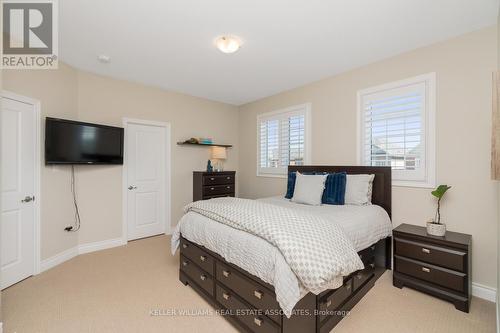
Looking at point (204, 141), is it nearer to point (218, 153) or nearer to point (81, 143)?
point (218, 153)

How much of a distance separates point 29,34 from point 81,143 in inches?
50.7

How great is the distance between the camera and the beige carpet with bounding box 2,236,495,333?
6.23ft

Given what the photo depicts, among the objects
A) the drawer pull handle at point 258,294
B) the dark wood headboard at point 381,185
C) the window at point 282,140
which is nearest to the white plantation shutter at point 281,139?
the window at point 282,140

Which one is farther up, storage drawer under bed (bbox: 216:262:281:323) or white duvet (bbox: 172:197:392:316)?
white duvet (bbox: 172:197:392:316)

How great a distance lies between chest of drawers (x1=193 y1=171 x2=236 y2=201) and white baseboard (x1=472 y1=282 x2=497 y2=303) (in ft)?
11.8

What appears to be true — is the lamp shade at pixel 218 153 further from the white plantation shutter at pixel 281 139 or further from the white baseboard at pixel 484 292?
the white baseboard at pixel 484 292

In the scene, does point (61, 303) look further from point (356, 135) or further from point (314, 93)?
point (314, 93)

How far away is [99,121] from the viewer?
3.56m

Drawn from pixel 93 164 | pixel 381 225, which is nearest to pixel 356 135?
pixel 381 225

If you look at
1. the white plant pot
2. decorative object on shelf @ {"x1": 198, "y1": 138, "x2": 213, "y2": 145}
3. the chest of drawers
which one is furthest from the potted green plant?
decorative object on shelf @ {"x1": 198, "y1": 138, "x2": 213, "y2": 145}

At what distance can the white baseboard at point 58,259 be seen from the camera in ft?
9.41

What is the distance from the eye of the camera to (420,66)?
2.70m

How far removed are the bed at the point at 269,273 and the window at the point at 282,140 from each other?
142cm

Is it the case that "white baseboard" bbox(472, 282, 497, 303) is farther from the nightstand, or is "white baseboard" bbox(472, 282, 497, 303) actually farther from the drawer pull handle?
the drawer pull handle
